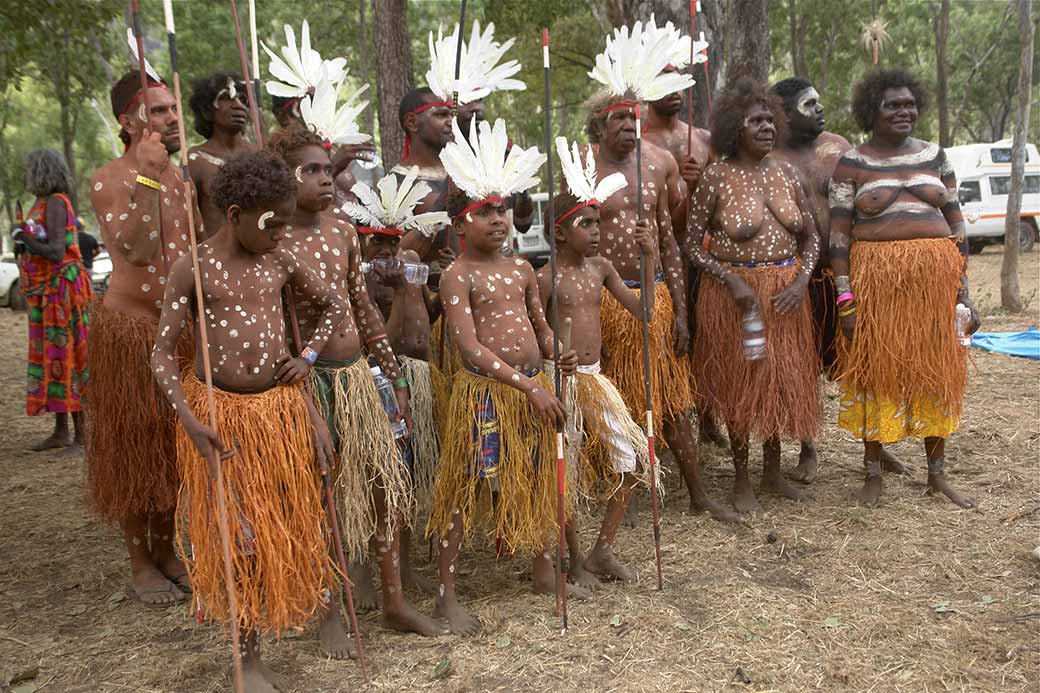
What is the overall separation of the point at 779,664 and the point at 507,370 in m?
1.28

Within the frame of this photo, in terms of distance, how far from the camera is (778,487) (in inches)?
179

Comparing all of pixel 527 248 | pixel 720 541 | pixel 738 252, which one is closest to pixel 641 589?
pixel 720 541

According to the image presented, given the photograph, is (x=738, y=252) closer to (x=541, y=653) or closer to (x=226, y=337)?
(x=541, y=653)

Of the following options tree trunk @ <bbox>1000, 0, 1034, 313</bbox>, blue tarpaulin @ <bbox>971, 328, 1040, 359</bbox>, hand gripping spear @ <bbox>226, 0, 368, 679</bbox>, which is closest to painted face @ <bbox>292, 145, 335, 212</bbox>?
hand gripping spear @ <bbox>226, 0, 368, 679</bbox>

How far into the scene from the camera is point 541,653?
3.00 metres

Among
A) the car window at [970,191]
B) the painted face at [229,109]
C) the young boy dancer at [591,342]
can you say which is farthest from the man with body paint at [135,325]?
the car window at [970,191]

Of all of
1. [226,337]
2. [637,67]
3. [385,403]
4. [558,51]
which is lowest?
[385,403]

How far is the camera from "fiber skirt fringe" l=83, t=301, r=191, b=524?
3.36m

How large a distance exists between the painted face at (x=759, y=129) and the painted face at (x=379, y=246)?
5.75ft

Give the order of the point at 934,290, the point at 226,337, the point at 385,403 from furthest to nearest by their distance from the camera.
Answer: the point at 934,290, the point at 385,403, the point at 226,337

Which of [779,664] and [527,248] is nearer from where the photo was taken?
[779,664]

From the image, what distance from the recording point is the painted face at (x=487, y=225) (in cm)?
314

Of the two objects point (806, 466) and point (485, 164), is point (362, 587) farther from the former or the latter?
point (806, 466)

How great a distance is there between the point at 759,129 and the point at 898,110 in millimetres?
675
